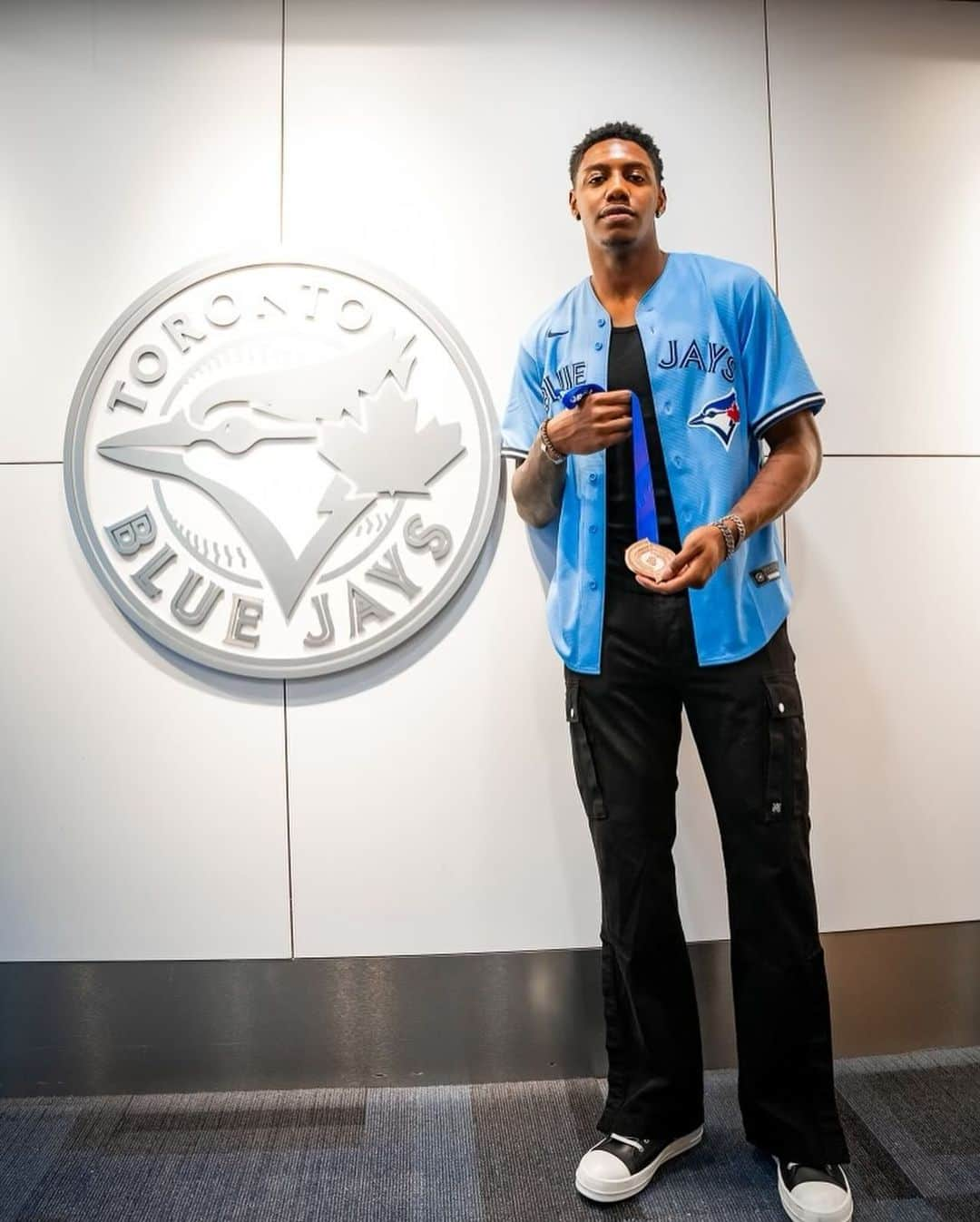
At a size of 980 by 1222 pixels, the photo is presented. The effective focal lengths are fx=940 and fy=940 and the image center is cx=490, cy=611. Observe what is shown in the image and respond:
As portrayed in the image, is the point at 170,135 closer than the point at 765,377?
No

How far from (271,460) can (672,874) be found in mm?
1286

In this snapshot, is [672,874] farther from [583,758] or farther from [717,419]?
[717,419]

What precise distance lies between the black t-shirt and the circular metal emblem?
44cm

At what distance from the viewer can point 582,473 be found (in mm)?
Answer: 1852

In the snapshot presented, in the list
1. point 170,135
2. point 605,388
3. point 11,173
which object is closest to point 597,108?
point 605,388

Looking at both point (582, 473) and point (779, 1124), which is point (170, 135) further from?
point (779, 1124)

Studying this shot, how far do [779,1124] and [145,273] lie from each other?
2266mm

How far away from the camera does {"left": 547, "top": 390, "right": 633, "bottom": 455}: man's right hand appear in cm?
170

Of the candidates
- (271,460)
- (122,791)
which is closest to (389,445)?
(271,460)

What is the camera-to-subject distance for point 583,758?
188 centimetres

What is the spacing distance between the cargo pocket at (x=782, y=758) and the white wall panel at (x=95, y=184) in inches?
61.1

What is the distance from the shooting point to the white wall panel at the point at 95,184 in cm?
Answer: 221

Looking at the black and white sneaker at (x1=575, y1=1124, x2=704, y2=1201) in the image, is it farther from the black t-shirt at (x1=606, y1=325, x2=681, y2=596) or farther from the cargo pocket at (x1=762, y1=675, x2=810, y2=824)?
the black t-shirt at (x1=606, y1=325, x2=681, y2=596)

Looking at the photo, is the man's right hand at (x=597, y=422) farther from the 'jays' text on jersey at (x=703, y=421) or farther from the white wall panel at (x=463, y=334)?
the white wall panel at (x=463, y=334)
